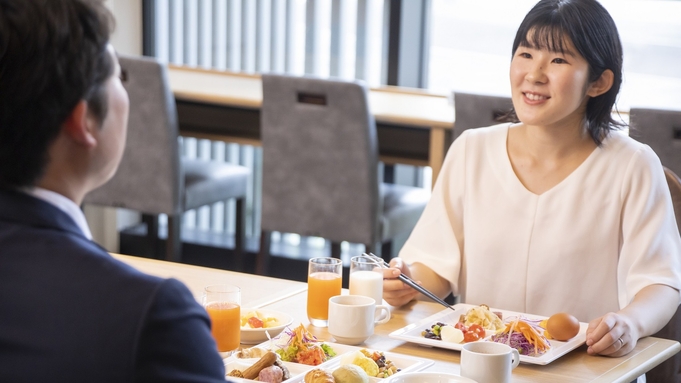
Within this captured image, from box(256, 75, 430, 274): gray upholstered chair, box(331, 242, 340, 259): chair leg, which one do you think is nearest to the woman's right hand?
box(256, 75, 430, 274): gray upholstered chair

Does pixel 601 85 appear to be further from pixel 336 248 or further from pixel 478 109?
pixel 336 248

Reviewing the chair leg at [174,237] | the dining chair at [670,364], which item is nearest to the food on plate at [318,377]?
the dining chair at [670,364]

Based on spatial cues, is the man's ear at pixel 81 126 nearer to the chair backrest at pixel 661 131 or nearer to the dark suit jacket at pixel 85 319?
the dark suit jacket at pixel 85 319

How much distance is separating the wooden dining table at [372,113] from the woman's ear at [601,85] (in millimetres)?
1375

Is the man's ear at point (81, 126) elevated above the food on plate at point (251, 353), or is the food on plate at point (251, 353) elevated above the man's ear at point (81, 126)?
the man's ear at point (81, 126)

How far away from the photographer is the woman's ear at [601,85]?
1891 millimetres

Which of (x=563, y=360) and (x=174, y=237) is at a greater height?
(x=563, y=360)

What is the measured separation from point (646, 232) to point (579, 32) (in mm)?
410

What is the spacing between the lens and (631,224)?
1818 millimetres

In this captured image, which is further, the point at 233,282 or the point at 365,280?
the point at 233,282

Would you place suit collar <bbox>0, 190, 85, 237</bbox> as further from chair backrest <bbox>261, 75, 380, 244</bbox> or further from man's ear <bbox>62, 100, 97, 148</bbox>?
chair backrest <bbox>261, 75, 380, 244</bbox>

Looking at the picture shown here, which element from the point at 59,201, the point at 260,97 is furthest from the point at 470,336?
the point at 260,97

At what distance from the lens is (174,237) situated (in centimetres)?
374

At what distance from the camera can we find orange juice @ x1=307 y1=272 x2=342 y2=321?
1.61 m
